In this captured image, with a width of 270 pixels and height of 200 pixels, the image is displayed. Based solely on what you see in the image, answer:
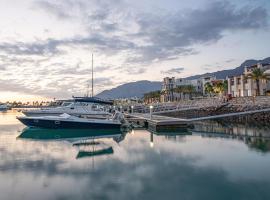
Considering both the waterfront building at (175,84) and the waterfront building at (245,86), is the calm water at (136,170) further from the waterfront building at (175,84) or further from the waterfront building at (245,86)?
A: the waterfront building at (175,84)

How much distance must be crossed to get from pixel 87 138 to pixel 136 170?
13.6m

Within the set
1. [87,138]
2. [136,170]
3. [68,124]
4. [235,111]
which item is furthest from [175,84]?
[136,170]

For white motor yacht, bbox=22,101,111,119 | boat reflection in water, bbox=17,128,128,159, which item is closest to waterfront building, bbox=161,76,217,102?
white motor yacht, bbox=22,101,111,119

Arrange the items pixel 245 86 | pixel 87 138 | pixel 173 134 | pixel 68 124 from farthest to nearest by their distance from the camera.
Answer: pixel 245 86 < pixel 68 124 < pixel 173 134 < pixel 87 138

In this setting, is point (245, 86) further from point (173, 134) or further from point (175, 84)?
point (175, 84)

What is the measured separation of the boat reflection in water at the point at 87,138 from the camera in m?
21.1

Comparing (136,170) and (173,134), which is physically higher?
(173,134)

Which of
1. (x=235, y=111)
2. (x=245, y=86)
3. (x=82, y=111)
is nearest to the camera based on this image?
(x=82, y=111)

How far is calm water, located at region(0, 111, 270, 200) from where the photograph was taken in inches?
456

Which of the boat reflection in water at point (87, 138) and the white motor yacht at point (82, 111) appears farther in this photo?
the white motor yacht at point (82, 111)

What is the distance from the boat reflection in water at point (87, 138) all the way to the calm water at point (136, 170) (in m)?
0.07

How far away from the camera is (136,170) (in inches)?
601

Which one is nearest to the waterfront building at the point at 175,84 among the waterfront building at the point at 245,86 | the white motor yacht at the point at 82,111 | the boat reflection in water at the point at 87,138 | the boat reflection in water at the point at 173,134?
the waterfront building at the point at 245,86

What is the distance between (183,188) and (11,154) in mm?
12721
